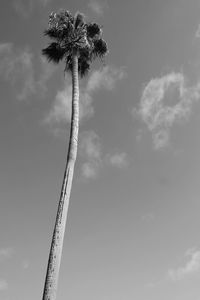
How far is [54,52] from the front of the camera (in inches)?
752

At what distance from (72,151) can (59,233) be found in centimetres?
389

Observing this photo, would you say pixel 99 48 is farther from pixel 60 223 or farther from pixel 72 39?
pixel 60 223

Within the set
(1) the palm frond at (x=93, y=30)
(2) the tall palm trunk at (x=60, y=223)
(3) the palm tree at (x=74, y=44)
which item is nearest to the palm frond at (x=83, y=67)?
(3) the palm tree at (x=74, y=44)

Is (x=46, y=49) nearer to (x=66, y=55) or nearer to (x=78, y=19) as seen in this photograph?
(x=66, y=55)

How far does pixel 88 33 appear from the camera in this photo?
64.4 feet

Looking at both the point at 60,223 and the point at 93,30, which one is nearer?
the point at 60,223

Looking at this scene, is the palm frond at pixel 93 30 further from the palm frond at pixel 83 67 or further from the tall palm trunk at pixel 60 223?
the tall palm trunk at pixel 60 223

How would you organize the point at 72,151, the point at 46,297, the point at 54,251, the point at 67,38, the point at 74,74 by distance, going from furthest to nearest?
the point at 67,38 < the point at 74,74 < the point at 72,151 < the point at 54,251 < the point at 46,297

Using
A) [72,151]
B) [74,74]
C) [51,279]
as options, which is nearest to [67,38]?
[74,74]

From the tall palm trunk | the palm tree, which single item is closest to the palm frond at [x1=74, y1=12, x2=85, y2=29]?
the palm tree

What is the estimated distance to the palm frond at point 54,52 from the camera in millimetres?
18969

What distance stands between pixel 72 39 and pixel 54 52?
1.44 m

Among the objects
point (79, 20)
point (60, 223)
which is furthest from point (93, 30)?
point (60, 223)

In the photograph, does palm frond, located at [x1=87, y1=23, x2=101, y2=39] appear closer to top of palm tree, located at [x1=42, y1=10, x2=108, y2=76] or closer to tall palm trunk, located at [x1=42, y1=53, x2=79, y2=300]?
top of palm tree, located at [x1=42, y1=10, x2=108, y2=76]
